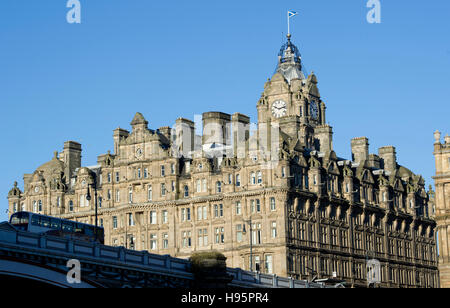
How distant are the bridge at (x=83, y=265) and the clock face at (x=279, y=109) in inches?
2557

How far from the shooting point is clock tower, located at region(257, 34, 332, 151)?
458 ft

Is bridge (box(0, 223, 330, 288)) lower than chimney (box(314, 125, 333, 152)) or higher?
lower

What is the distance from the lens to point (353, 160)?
499 feet

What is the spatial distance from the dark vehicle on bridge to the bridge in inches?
584

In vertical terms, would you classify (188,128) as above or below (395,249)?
above

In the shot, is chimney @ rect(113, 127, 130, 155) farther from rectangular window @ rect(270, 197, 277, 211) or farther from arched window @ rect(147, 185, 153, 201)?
rectangular window @ rect(270, 197, 277, 211)

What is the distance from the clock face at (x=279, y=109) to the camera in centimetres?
14888

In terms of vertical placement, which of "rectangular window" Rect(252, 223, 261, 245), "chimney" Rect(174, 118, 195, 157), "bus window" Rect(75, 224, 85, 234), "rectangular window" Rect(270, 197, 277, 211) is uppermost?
"chimney" Rect(174, 118, 195, 157)

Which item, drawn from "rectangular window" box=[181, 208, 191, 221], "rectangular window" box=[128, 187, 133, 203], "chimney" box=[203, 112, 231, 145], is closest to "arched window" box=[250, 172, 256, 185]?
"rectangular window" box=[181, 208, 191, 221]

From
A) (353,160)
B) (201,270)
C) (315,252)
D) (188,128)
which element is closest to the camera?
(201,270)

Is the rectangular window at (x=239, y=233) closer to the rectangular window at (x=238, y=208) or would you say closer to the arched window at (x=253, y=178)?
the rectangular window at (x=238, y=208)
